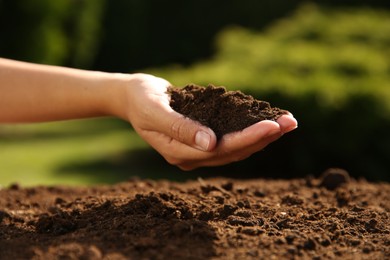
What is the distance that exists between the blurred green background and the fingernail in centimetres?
491

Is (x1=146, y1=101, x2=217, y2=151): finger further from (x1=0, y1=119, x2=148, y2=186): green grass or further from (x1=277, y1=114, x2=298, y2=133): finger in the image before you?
(x1=0, y1=119, x2=148, y2=186): green grass

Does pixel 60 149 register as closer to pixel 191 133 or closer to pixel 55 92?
pixel 55 92

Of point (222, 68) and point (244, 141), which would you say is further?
point (222, 68)

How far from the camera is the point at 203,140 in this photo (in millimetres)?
2590

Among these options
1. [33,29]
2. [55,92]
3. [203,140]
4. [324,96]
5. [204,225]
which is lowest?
[204,225]

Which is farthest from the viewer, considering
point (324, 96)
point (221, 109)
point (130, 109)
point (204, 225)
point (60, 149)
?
point (60, 149)

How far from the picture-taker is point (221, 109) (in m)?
2.79

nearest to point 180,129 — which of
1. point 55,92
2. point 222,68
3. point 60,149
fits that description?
point 55,92

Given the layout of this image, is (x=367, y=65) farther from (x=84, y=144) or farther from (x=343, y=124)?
(x=84, y=144)

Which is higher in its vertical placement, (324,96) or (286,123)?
(324,96)

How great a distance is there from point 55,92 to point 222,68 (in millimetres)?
5483

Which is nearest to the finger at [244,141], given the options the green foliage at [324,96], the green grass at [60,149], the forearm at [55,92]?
the forearm at [55,92]

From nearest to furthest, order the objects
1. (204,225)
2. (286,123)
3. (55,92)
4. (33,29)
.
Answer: (204,225), (286,123), (55,92), (33,29)

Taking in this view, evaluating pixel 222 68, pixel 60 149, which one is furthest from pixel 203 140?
pixel 60 149
